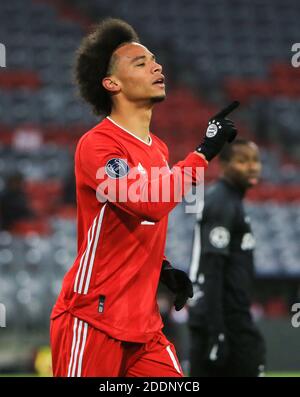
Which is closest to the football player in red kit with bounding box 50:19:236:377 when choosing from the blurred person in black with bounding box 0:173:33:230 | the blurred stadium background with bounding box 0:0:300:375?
the blurred stadium background with bounding box 0:0:300:375

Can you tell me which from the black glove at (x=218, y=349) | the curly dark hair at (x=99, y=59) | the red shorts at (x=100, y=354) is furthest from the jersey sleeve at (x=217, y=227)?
the red shorts at (x=100, y=354)

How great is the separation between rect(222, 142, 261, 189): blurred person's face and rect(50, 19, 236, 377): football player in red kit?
1643 millimetres

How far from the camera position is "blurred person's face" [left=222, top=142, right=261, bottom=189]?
527 centimetres

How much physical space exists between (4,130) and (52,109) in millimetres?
1036

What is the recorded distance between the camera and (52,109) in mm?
14602

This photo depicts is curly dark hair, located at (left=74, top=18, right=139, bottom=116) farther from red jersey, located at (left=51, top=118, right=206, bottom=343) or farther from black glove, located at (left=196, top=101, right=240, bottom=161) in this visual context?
black glove, located at (left=196, top=101, right=240, bottom=161)

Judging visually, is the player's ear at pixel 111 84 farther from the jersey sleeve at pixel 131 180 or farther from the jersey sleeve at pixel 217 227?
the jersey sleeve at pixel 217 227

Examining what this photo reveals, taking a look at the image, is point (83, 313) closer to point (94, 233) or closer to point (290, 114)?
point (94, 233)

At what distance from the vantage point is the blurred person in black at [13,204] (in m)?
10.5

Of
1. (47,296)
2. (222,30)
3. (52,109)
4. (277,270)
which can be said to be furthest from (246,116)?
(47,296)

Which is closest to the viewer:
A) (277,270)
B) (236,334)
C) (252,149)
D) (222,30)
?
(236,334)
